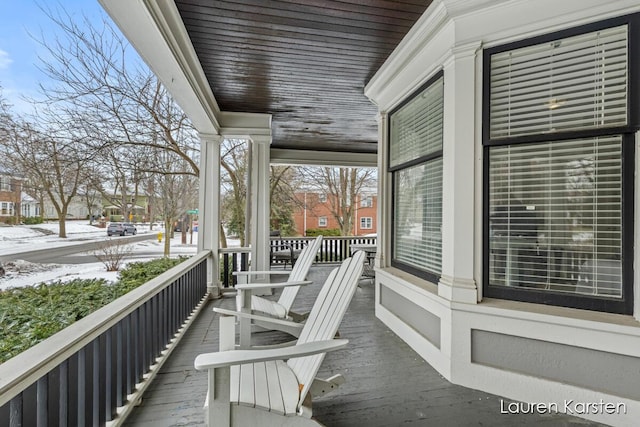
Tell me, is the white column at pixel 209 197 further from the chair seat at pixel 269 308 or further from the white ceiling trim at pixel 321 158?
the white ceiling trim at pixel 321 158

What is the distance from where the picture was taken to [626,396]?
1.86m

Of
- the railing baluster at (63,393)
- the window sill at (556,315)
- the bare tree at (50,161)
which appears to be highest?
the bare tree at (50,161)

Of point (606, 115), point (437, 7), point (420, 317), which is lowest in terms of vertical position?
point (420, 317)

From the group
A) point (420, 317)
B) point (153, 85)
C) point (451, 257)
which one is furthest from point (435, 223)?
point (153, 85)

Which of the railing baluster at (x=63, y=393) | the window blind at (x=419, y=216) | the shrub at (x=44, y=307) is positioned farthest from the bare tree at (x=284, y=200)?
the railing baluster at (x=63, y=393)

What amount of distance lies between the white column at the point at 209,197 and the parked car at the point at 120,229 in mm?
917

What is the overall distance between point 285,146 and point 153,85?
2.93 m

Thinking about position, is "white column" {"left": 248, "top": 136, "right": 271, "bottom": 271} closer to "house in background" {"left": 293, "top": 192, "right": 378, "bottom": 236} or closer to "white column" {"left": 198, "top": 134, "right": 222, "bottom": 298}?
"white column" {"left": 198, "top": 134, "right": 222, "bottom": 298}

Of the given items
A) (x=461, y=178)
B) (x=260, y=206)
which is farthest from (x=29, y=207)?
(x=461, y=178)

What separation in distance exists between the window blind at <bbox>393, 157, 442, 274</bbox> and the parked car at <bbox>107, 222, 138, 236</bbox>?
11.2ft

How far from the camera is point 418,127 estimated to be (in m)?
3.13

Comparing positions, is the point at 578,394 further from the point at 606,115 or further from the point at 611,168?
the point at 606,115

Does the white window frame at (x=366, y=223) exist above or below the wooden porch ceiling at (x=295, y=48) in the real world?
below

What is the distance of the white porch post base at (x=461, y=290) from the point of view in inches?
89.7
